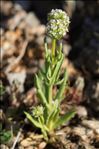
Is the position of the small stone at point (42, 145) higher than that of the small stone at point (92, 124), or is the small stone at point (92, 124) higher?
the small stone at point (92, 124)

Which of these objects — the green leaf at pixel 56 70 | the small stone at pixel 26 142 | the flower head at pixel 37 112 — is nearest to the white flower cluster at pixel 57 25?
the green leaf at pixel 56 70

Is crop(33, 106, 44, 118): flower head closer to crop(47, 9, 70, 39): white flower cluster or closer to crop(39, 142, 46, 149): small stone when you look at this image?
crop(39, 142, 46, 149): small stone

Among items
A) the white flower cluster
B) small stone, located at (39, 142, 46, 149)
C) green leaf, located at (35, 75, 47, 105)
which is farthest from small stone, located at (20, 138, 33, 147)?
the white flower cluster

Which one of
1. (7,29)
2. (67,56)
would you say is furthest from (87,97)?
(7,29)

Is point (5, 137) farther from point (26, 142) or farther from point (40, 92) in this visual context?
point (40, 92)

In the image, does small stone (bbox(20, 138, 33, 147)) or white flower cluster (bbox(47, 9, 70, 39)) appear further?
small stone (bbox(20, 138, 33, 147))

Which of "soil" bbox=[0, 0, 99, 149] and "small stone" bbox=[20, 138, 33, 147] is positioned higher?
"soil" bbox=[0, 0, 99, 149]

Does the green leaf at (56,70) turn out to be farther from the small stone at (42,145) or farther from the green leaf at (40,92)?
the small stone at (42,145)

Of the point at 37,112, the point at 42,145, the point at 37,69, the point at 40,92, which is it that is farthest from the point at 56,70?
the point at 37,69
